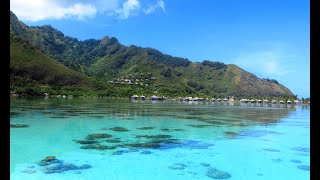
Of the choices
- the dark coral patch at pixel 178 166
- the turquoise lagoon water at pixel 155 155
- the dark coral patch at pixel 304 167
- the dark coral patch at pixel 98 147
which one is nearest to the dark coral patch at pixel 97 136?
the turquoise lagoon water at pixel 155 155

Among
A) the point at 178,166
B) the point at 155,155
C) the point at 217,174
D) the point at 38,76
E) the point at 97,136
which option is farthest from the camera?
the point at 38,76

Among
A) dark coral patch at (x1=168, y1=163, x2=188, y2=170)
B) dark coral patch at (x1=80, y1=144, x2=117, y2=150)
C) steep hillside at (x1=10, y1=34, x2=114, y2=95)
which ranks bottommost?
dark coral patch at (x1=168, y1=163, x2=188, y2=170)

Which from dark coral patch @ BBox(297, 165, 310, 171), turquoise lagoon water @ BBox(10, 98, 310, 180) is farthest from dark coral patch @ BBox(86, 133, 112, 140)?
dark coral patch @ BBox(297, 165, 310, 171)

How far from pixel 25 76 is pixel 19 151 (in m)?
91.1

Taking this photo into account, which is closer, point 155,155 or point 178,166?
point 178,166

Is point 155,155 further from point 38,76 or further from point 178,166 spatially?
point 38,76

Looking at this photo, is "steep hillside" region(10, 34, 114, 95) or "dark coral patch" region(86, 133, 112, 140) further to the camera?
"steep hillside" region(10, 34, 114, 95)

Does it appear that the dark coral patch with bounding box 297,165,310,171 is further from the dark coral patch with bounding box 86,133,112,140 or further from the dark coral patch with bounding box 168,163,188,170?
the dark coral patch with bounding box 86,133,112,140

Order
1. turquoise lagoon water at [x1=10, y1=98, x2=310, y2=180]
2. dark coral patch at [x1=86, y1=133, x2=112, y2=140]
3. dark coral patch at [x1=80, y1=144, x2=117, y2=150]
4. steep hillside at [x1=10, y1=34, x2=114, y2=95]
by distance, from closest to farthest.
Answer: turquoise lagoon water at [x1=10, y1=98, x2=310, y2=180] < dark coral patch at [x1=80, y1=144, x2=117, y2=150] < dark coral patch at [x1=86, y1=133, x2=112, y2=140] < steep hillside at [x1=10, y1=34, x2=114, y2=95]

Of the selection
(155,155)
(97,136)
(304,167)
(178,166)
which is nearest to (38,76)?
(97,136)

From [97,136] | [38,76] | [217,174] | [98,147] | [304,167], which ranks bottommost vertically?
[304,167]

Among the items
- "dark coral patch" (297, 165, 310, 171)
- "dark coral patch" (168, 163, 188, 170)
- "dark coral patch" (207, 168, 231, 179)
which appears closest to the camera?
"dark coral patch" (207, 168, 231, 179)

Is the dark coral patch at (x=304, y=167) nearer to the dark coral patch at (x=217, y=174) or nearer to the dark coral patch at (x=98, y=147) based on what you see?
the dark coral patch at (x=217, y=174)
